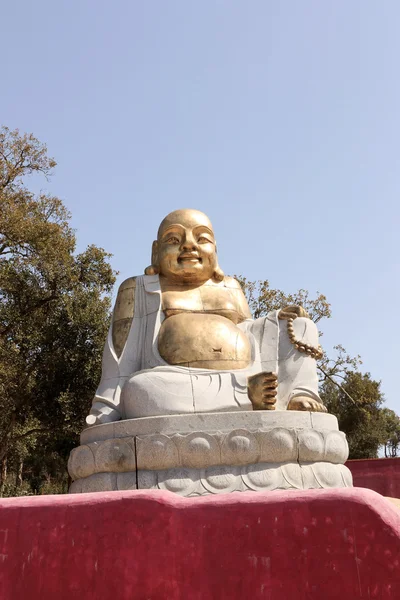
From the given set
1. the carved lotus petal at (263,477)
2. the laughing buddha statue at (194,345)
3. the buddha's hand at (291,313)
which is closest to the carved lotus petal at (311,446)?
the carved lotus petal at (263,477)

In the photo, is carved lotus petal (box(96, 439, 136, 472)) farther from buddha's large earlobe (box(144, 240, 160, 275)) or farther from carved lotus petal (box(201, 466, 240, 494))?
buddha's large earlobe (box(144, 240, 160, 275))

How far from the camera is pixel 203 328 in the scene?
7062 millimetres

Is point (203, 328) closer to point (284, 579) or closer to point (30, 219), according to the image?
point (284, 579)

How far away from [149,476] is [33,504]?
202cm

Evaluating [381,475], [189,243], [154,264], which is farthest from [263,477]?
[381,475]

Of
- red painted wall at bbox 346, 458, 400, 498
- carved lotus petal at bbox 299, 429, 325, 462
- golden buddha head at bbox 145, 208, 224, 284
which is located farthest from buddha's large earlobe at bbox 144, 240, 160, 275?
red painted wall at bbox 346, 458, 400, 498

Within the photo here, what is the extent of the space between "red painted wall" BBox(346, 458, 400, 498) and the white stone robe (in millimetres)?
6380

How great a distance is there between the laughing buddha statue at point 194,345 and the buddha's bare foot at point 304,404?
0.01 meters

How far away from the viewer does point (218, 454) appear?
590cm

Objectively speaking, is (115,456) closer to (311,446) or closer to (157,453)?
(157,453)

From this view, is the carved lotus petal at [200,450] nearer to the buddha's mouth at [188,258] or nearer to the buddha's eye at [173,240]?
the buddha's mouth at [188,258]

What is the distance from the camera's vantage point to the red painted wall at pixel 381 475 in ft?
41.3

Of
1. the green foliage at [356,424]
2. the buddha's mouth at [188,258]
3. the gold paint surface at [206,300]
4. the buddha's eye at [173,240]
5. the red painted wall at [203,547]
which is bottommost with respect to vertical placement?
the red painted wall at [203,547]

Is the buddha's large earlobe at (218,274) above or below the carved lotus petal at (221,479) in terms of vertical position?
above
